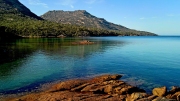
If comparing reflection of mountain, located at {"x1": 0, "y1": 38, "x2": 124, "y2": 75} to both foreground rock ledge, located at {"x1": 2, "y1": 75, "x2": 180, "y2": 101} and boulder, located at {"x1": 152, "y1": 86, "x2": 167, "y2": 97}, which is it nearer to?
foreground rock ledge, located at {"x1": 2, "y1": 75, "x2": 180, "y2": 101}

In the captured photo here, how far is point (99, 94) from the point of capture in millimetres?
36375

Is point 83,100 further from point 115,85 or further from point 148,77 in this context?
point 148,77

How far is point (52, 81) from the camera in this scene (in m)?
48.9

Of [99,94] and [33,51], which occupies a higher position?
[99,94]

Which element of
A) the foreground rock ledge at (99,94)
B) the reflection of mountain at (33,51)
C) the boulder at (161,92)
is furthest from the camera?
the reflection of mountain at (33,51)

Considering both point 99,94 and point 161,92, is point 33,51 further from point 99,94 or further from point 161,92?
point 161,92

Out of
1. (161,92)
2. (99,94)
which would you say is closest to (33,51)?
(99,94)

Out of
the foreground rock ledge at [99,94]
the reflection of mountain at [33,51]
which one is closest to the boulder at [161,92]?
the foreground rock ledge at [99,94]

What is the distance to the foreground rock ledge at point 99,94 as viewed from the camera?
3273 cm

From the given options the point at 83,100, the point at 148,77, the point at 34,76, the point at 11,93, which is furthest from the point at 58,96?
the point at 148,77

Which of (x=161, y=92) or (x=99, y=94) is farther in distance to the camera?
(x=161, y=92)

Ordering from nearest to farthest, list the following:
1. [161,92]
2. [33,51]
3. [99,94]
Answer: [99,94], [161,92], [33,51]

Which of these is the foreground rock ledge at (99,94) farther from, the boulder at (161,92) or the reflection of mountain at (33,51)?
the reflection of mountain at (33,51)

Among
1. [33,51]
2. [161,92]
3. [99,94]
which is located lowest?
[33,51]
